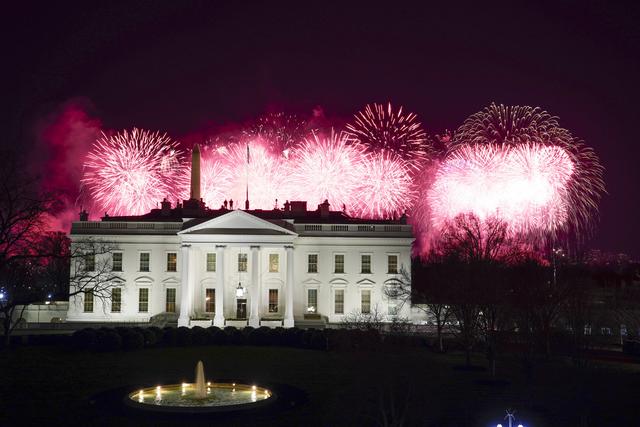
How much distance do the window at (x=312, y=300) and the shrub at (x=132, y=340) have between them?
79.1 ft

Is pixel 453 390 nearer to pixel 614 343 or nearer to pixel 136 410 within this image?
pixel 136 410

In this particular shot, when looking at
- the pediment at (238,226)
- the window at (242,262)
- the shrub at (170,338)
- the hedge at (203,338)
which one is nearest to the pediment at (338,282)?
the pediment at (238,226)

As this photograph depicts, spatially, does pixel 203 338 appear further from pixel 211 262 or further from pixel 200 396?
pixel 211 262

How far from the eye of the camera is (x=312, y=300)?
65.8 meters

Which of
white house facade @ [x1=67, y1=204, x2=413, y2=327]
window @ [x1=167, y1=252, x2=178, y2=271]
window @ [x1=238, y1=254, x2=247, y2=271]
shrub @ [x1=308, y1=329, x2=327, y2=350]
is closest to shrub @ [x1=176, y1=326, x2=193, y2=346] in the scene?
shrub @ [x1=308, y1=329, x2=327, y2=350]

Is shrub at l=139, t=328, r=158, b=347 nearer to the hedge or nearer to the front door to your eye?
the hedge

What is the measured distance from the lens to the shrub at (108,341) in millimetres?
Answer: 41375

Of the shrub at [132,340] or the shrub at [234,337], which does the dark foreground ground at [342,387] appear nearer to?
the shrub at [132,340]

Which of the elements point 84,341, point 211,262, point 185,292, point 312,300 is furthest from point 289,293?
point 84,341

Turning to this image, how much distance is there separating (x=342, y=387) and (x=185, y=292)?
113ft

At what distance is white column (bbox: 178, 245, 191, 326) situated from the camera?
6178cm

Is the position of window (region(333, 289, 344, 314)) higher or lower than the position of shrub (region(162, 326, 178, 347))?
higher

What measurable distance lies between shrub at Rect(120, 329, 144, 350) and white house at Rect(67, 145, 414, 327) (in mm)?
19940

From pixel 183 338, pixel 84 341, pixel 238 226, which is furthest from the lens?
pixel 238 226
